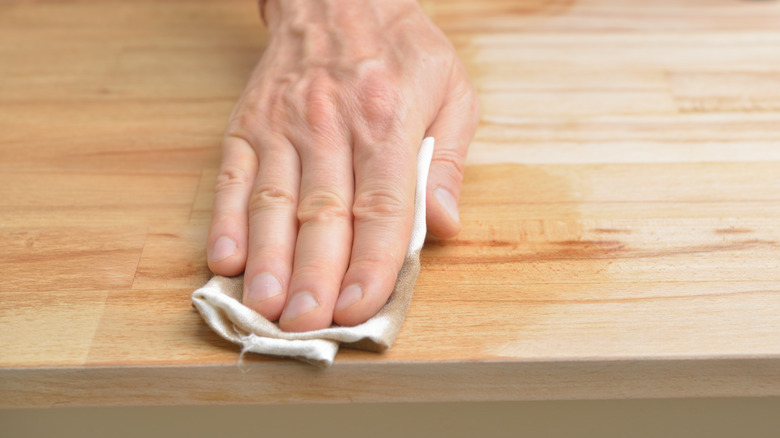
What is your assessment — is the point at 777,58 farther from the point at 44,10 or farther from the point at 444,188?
the point at 44,10

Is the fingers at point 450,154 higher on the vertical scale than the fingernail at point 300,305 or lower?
higher

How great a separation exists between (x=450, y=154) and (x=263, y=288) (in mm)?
228

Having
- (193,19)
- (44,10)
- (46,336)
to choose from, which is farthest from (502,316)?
(44,10)

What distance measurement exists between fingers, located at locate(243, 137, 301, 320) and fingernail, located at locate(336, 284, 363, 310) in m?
0.05

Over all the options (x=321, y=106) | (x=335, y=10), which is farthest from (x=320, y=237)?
(x=335, y=10)

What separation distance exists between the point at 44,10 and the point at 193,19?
0.68 feet

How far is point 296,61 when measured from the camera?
2.45ft

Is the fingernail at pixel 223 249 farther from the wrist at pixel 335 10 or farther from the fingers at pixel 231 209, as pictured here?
the wrist at pixel 335 10

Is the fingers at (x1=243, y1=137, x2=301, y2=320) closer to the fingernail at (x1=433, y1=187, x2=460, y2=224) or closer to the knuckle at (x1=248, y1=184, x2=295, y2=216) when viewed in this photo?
the knuckle at (x1=248, y1=184, x2=295, y2=216)

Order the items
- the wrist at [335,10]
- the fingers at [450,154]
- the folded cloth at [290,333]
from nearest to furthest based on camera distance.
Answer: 1. the folded cloth at [290,333]
2. the fingers at [450,154]
3. the wrist at [335,10]

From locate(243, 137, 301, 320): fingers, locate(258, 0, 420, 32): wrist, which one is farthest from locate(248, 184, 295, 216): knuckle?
locate(258, 0, 420, 32): wrist

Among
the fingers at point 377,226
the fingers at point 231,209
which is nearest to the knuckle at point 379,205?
the fingers at point 377,226

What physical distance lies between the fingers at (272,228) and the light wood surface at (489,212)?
0.05m

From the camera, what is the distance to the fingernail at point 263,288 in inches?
21.1
